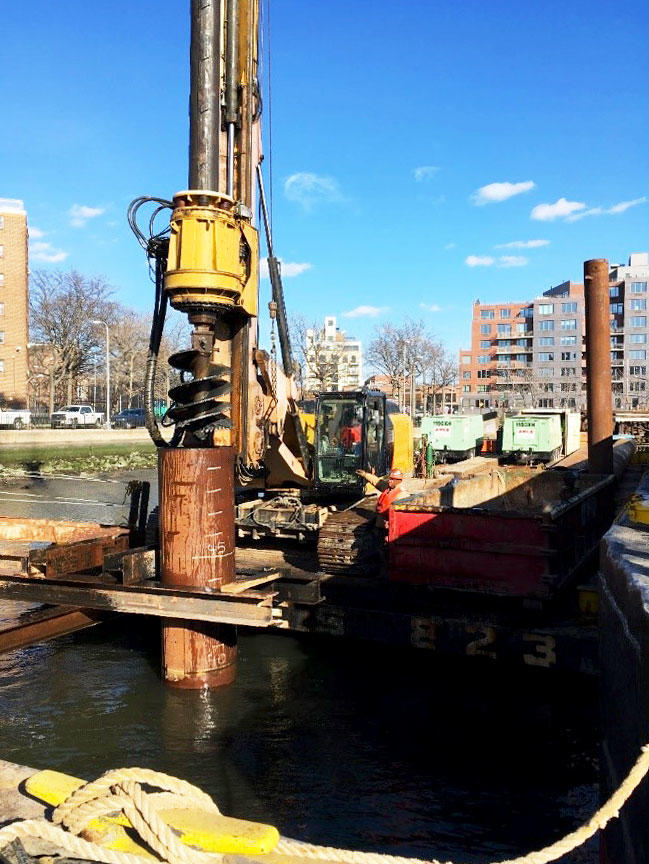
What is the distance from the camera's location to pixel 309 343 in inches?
2569

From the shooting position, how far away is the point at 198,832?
103 inches

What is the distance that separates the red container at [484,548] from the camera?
7.71 meters

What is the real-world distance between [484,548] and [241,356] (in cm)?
387

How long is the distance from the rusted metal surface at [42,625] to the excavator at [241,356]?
8.00 feet

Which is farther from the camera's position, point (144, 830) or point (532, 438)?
point (532, 438)

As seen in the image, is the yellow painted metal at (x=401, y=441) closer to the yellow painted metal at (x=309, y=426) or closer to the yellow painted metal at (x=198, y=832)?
the yellow painted metal at (x=309, y=426)

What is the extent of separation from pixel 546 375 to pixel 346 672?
100022 millimetres

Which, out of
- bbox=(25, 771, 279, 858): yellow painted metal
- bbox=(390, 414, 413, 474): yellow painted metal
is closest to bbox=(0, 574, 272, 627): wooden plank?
bbox=(25, 771, 279, 858): yellow painted metal

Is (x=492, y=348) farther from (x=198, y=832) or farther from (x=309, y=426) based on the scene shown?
(x=198, y=832)

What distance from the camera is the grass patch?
33.7 metres

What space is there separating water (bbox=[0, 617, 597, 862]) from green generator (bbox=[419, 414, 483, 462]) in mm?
23117

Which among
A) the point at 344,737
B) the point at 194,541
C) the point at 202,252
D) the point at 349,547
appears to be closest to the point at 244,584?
the point at 194,541

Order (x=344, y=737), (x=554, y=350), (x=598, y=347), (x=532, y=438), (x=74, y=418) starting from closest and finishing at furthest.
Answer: (x=344, y=737) < (x=598, y=347) < (x=532, y=438) < (x=74, y=418) < (x=554, y=350)

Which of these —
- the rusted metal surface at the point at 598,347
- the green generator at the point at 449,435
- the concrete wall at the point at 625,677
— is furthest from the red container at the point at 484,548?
the green generator at the point at 449,435
